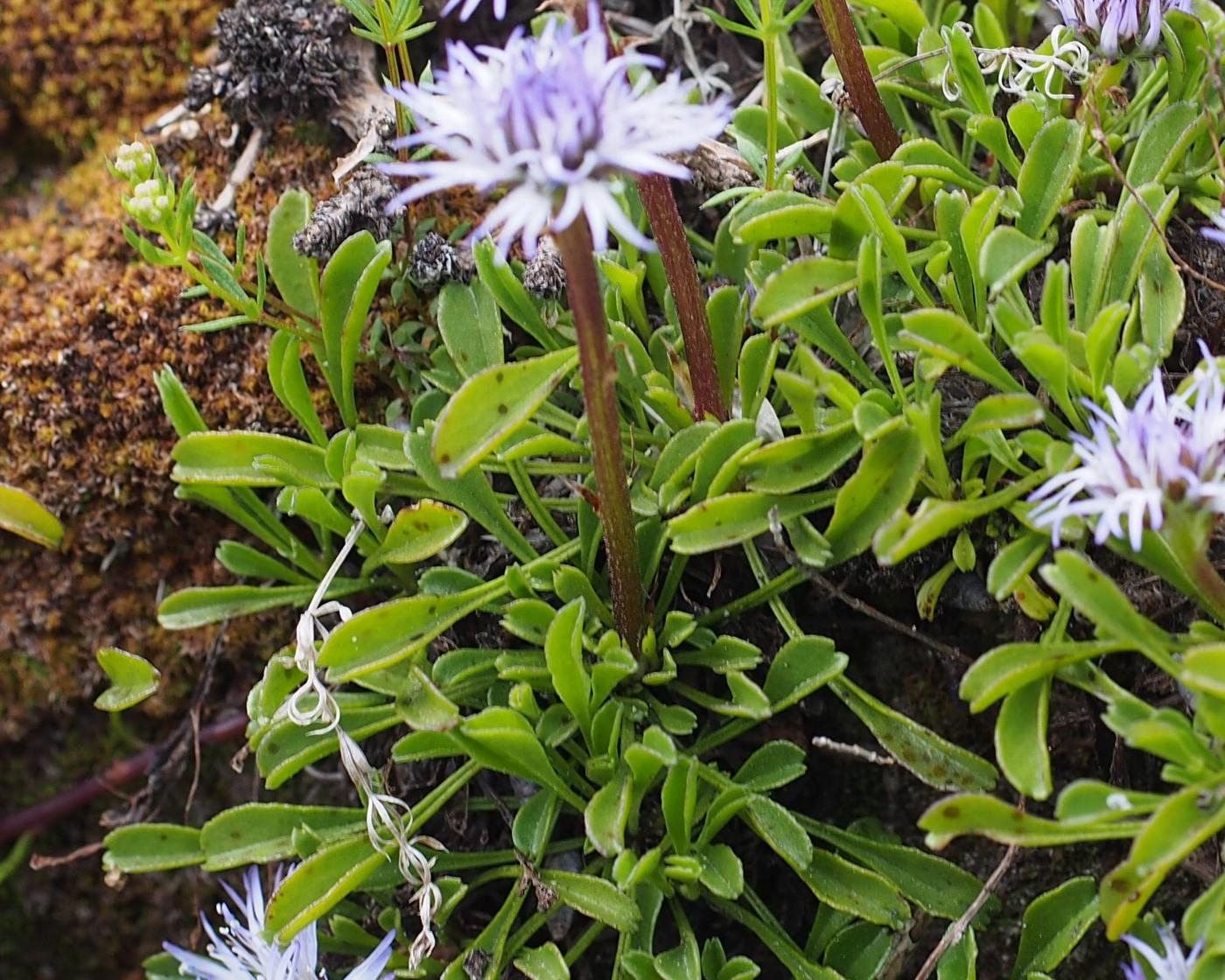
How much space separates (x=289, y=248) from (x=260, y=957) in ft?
2.86

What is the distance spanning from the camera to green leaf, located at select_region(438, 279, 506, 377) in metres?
1.46

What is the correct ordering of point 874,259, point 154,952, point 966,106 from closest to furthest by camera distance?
point 874,259 < point 966,106 < point 154,952

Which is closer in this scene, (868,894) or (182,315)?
(868,894)

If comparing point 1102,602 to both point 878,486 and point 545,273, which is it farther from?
point 545,273

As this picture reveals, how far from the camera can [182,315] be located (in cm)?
171

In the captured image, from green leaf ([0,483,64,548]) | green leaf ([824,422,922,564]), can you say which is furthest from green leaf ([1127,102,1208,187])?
green leaf ([0,483,64,548])

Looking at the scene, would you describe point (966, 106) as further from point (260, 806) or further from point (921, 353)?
point (260, 806)

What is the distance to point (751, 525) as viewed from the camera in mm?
1261

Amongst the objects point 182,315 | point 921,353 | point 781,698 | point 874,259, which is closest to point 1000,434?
point 921,353

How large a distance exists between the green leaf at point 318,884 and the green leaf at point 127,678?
0.33 metres

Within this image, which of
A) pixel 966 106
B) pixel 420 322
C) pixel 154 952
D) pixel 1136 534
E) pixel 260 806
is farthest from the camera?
pixel 154 952

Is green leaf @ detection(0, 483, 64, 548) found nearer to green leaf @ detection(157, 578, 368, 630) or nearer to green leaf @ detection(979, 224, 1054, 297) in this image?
green leaf @ detection(157, 578, 368, 630)

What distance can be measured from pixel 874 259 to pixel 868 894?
0.68 m

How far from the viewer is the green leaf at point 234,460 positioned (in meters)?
1.37
